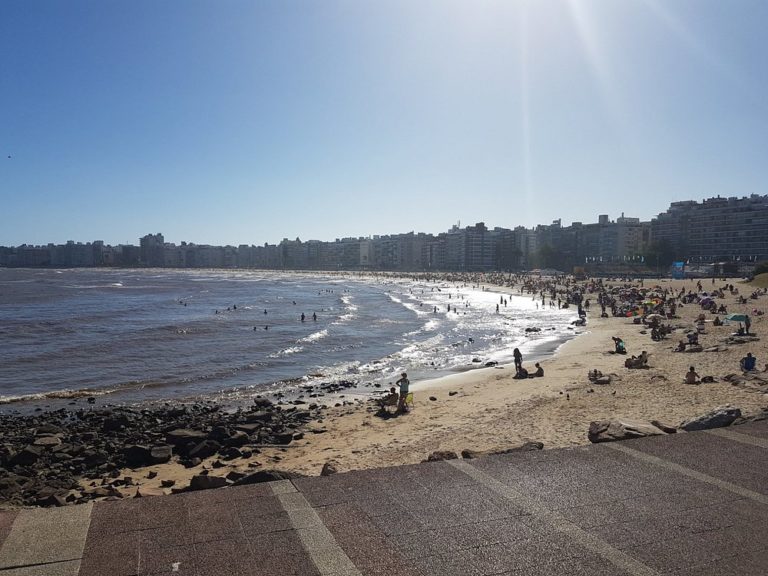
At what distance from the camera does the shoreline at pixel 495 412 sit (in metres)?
10.6

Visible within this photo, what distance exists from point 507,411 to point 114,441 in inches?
370

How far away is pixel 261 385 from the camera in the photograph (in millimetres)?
19781

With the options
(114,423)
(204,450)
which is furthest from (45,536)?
(114,423)

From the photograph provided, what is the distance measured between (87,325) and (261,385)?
2258 cm

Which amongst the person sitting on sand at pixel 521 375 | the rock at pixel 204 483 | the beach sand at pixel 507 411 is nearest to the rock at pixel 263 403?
the beach sand at pixel 507 411

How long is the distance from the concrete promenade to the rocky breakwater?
136 inches

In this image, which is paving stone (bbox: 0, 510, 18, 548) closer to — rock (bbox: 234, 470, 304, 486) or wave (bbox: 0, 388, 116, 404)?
rock (bbox: 234, 470, 304, 486)

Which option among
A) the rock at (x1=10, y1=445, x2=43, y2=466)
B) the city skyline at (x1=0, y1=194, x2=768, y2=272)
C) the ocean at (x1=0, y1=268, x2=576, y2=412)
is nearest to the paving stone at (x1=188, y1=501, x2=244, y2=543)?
the rock at (x1=10, y1=445, x2=43, y2=466)

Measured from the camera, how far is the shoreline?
34.8 feet

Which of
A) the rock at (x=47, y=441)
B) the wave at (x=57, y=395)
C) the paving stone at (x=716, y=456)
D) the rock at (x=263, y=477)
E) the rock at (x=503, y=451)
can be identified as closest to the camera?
the paving stone at (x=716, y=456)

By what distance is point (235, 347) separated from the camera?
28.2 m

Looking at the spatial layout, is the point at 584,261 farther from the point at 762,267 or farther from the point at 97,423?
the point at 97,423

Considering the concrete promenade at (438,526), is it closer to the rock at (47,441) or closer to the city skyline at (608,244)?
the rock at (47,441)

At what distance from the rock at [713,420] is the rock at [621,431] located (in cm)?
48
